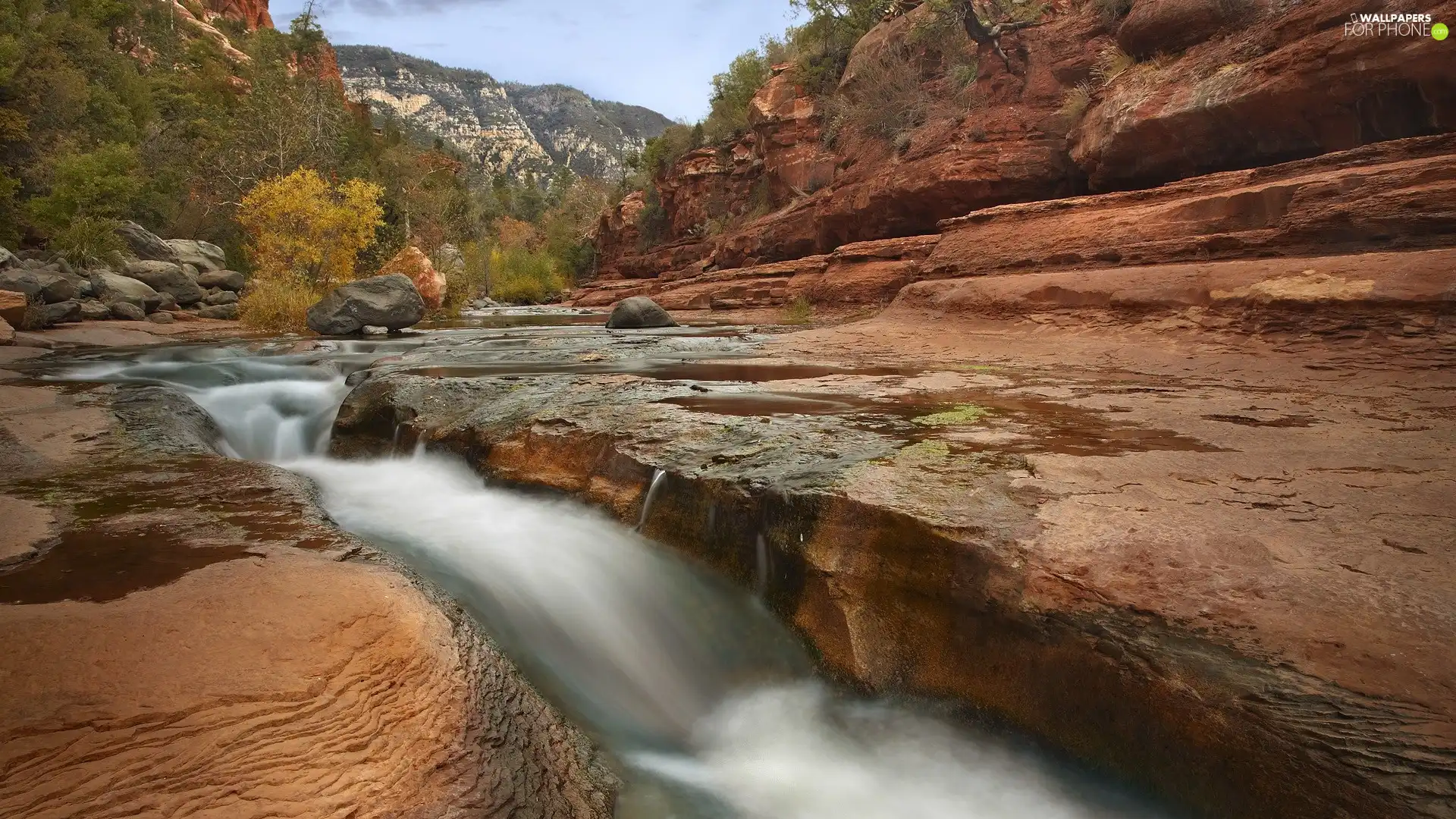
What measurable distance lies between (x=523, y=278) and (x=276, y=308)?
940 inches

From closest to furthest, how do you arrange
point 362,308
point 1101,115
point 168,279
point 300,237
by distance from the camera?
point 1101,115 → point 362,308 → point 168,279 → point 300,237

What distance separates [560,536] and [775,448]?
121 centimetres


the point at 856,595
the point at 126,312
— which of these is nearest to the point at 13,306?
the point at 126,312

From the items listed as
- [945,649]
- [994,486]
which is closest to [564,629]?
[945,649]

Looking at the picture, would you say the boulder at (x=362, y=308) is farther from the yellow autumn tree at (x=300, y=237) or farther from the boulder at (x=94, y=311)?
the boulder at (x=94, y=311)

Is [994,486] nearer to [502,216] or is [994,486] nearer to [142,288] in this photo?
[142,288]

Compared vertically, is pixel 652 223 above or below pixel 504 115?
below

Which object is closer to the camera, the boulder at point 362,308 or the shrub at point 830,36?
the boulder at point 362,308

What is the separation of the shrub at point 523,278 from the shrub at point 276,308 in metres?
21.5

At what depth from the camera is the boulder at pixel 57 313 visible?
11261 millimetres

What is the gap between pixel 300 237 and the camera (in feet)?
54.9

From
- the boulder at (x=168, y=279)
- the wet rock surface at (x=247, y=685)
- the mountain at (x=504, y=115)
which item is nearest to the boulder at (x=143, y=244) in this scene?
the boulder at (x=168, y=279)

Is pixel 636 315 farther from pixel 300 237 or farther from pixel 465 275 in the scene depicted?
pixel 465 275

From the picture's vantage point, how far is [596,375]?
6152 millimetres
